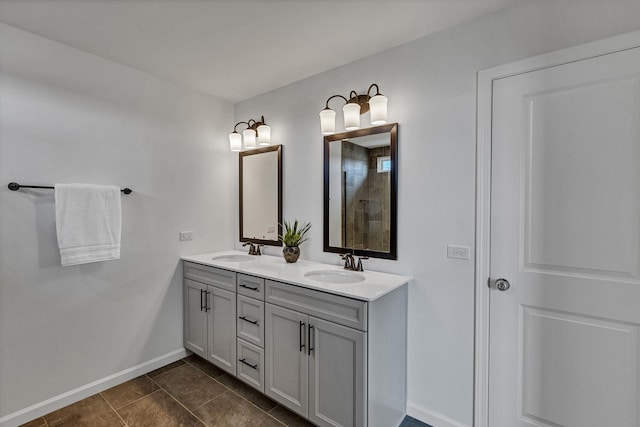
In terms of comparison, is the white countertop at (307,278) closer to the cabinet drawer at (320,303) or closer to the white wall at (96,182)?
the cabinet drawer at (320,303)

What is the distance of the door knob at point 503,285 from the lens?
5.30 feet

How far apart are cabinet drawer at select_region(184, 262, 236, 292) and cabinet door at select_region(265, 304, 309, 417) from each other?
1.36 feet

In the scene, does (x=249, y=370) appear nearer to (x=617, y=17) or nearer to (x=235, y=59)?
(x=235, y=59)

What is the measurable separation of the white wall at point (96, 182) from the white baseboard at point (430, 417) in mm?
2005

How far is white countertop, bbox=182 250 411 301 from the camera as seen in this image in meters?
1.62

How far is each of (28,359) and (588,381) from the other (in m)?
3.17

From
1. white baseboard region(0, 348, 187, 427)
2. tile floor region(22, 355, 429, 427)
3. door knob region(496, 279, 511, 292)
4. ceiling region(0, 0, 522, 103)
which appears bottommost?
tile floor region(22, 355, 429, 427)

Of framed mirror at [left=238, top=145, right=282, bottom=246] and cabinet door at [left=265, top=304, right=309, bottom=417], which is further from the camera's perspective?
framed mirror at [left=238, top=145, right=282, bottom=246]

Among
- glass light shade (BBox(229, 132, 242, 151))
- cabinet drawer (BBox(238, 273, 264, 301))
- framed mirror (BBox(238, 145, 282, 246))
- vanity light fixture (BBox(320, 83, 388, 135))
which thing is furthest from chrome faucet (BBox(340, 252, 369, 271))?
glass light shade (BBox(229, 132, 242, 151))

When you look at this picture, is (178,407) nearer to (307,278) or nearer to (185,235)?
(307,278)

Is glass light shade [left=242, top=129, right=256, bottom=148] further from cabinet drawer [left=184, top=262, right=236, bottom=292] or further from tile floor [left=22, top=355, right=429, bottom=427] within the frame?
tile floor [left=22, top=355, right=429, bottom=427]

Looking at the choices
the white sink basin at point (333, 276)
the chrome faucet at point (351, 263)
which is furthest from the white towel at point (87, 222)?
the chrome faucet at point (351, 263)

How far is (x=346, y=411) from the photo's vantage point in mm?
1604

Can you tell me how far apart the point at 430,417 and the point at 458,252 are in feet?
3.44
